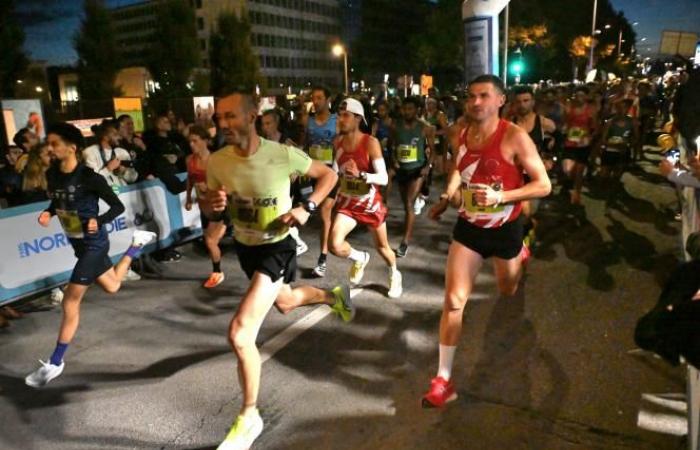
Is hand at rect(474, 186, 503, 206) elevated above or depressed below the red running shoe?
above

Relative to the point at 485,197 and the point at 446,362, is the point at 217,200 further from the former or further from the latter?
the point at 446,362

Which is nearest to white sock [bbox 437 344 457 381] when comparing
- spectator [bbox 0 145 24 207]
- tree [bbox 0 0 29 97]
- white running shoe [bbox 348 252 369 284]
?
white running shoe [bbox 348 252 369 284]

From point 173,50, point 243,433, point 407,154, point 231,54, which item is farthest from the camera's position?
point 231,54

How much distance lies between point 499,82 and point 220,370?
2.99 m

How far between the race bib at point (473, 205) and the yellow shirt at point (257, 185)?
1121 mm

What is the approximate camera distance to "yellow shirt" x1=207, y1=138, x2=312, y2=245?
3453 millimetres

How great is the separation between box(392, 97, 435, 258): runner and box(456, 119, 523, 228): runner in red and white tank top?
3591 mm

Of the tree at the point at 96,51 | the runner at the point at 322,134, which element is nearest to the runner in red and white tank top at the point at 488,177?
the runner at the point at 322,134

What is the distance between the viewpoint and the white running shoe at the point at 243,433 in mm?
3273

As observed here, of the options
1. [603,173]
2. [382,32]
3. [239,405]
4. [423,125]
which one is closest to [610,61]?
[382,32]

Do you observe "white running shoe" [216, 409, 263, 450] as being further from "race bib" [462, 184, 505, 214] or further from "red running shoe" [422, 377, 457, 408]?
"race bib" [462, 184, 505, 214]

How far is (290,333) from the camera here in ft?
16.5

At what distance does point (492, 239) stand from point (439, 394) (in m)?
1.10

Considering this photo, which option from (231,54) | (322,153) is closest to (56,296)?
(322,153)
